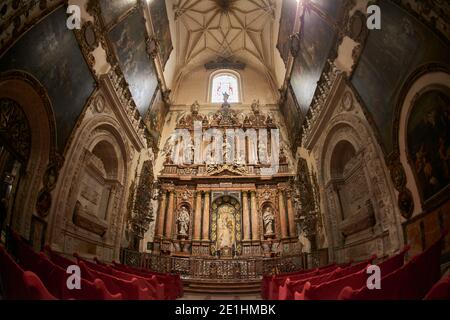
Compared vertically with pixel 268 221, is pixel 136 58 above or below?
above

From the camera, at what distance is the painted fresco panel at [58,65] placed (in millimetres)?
4988

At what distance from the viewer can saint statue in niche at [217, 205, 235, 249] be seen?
1334 centimetres

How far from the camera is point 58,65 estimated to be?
240 inches

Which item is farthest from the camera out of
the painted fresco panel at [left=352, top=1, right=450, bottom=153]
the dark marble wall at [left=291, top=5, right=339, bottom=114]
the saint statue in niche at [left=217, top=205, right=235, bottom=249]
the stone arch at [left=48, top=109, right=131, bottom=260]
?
the saint statue in niche at [left=217, top=205, right=235, bottom=249]

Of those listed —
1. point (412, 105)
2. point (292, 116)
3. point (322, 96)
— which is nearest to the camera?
point (412, 105)

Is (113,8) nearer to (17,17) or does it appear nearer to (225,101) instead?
(17,17)

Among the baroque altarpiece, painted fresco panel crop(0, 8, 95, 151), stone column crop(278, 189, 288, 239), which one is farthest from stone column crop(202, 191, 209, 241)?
painted fresco panel crop(0, 8, 95, 151)

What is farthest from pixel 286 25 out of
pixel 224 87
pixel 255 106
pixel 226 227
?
pixel 226 227

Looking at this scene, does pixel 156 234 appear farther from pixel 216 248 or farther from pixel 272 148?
pixel 272 148

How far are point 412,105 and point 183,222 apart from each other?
10.8 metres

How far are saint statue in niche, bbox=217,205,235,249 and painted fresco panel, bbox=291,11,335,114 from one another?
21.3ft

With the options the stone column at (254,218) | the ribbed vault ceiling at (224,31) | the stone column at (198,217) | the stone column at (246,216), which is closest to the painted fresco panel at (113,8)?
the ribbed vault ceiling at (224,31)

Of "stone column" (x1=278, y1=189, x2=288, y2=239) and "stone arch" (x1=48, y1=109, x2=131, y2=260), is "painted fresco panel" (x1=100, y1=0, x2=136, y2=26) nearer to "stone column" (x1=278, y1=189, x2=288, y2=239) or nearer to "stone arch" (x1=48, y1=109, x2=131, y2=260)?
"stone arch" (x1=48, y1=109, x2=131, y2=260)
